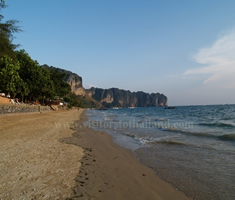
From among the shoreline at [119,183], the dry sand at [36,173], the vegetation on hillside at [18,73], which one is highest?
the vegetation on hillside at [18,73]

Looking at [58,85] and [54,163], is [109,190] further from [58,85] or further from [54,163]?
[58,85]

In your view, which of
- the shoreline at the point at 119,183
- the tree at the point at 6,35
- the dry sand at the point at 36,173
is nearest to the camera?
the dry sand at the point at 36,173

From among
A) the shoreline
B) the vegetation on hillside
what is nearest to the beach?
the shoreline

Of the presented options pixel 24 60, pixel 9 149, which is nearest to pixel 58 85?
pixel 24 60

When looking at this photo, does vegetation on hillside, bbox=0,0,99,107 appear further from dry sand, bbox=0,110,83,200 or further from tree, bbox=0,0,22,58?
dry sand, bbox=0,110,83,200

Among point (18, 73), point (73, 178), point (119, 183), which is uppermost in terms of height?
point (18, 73)

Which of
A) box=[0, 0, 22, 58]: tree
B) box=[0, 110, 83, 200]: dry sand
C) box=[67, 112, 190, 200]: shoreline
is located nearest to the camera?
box=[0, 110, 83, 200]: dry sand

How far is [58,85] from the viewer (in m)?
51.2

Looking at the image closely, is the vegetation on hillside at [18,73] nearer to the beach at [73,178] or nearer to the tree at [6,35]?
the tree at [6,35]

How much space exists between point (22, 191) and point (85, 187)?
119cm

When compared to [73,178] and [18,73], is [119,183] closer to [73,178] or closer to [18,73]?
[73,178]

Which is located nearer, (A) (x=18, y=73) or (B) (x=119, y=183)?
(B) (x=119, y=183)

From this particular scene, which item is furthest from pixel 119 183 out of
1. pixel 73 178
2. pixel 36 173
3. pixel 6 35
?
pixel 6 35

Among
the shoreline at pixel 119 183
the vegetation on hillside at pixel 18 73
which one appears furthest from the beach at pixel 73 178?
the vegetation on hillside at pixel 18 73
